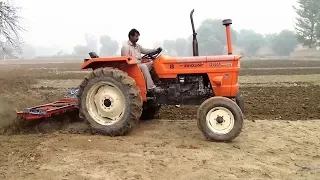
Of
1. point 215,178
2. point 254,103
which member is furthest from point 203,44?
point 215,178

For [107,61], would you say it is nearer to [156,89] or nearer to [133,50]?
[133,50]

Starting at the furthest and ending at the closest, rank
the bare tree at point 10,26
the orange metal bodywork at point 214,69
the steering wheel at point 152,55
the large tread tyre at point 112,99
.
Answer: the bare tree at point 10,26 < the steering wheel at point 152,55 < the orange metal bodywork at point 214,69 < the large tread tyre at point 112,99

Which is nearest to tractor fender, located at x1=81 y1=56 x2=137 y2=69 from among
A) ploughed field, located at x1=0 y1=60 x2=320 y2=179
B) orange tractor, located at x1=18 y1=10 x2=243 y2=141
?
orange tractor, located at x1=18 y1=10 x2=243 y2=141

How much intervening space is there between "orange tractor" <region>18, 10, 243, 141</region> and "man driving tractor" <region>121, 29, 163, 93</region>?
0.31 ft

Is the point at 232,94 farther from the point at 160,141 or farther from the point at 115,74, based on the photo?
the point at 115,74

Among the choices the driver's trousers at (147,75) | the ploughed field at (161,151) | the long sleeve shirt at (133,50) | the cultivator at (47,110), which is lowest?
the ploughed field at (161,151)

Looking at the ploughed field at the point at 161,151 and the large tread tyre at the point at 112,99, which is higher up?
the large tread tyre at the point at 112,99

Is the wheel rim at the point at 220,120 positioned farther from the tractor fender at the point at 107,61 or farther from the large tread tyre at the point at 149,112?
the large tread tyre at the point at 149,112

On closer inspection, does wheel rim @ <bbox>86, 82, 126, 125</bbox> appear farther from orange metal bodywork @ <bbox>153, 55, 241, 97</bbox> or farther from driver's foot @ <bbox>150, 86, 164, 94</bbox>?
orange metal bodywork @ <bbox>153, 55, 241, 97</bbox>

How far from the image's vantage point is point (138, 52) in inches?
309

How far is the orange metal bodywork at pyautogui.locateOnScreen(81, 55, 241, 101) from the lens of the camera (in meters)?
7.17

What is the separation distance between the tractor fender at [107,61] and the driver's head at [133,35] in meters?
0.55

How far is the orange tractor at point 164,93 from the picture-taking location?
6.80m

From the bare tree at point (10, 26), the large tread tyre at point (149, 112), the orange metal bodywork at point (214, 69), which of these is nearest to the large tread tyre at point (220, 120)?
the orange metal bodywork at point (214, 69)
